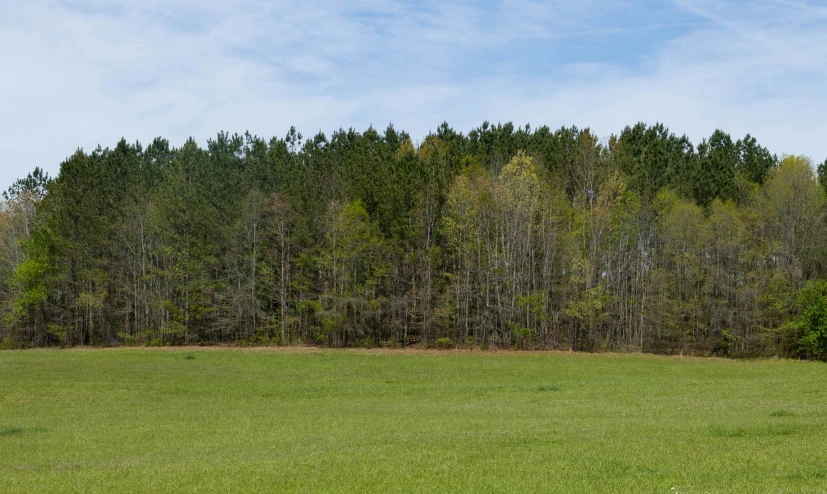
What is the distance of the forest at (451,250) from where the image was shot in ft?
195

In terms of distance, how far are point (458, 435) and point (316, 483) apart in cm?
631

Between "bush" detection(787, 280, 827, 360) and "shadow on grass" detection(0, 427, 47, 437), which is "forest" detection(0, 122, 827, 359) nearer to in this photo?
"bush" detection(787, 280, 827, 360)

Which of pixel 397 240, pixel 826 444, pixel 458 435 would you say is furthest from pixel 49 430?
pixel 397 240

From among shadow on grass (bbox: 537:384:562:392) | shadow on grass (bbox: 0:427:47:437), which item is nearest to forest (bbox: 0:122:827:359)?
shadow on grass (bbox: 537:384:562:392)

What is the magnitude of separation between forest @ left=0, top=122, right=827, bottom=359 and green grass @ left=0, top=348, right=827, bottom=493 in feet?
47.9

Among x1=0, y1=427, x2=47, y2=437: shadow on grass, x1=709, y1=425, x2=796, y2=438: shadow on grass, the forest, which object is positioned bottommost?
x1=0, y1=427, x2=47, y2=437: shadow on grass

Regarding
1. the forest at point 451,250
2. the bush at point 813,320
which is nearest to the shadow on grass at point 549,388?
the forest at point 451,250

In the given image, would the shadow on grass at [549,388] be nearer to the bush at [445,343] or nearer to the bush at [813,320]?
the bush at [445,343]

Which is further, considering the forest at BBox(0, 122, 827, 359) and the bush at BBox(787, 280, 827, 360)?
the forest at BBox(0, 122, 827, 359)

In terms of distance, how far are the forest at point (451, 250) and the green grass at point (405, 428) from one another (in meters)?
14.6

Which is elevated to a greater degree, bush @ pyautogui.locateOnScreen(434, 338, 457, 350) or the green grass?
the green grass

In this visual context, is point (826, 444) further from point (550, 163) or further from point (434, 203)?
point (550, 163)

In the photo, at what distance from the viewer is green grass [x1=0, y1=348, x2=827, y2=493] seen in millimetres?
12750

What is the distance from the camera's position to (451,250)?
208ft
